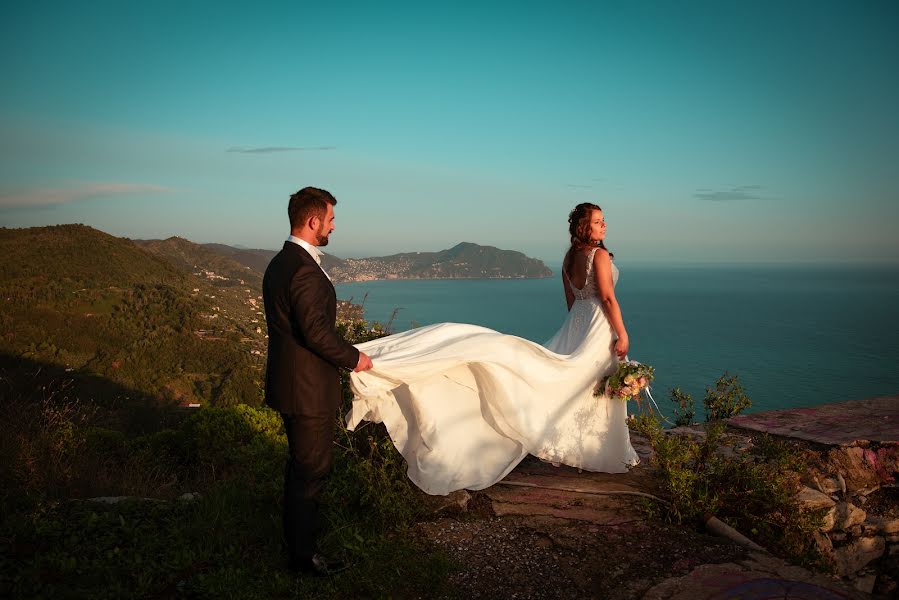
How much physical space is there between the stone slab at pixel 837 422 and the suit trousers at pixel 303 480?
562 centimetres

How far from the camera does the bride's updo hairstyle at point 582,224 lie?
15.4 ft

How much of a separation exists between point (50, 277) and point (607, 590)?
8156 cm

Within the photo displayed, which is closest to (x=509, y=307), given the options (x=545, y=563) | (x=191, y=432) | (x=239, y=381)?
(x=239, y=381)

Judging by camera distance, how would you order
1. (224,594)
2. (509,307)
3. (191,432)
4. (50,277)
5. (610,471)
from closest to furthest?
1. (224,594)
2. (610,471)
3. (191,432)
4. (50,277)
5. (509,307)

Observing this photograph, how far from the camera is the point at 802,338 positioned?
67.6m

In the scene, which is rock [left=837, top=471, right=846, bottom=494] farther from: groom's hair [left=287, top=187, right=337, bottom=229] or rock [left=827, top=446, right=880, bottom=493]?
groom's hair [left=287, top=187, right=337, bottom=229]

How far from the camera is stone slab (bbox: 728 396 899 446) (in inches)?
233

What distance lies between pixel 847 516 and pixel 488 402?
131 inches

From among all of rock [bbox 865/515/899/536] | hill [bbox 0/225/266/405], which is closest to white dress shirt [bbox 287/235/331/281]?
rock [bbox 865/515/899/536]

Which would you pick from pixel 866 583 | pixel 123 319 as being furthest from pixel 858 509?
pixel 123 319

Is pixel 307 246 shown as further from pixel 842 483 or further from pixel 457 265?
pixel 457 265

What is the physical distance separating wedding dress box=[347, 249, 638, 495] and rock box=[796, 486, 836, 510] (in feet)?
4.41

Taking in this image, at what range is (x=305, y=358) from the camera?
3164mm

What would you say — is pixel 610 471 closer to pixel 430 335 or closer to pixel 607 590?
pixel 607 590
